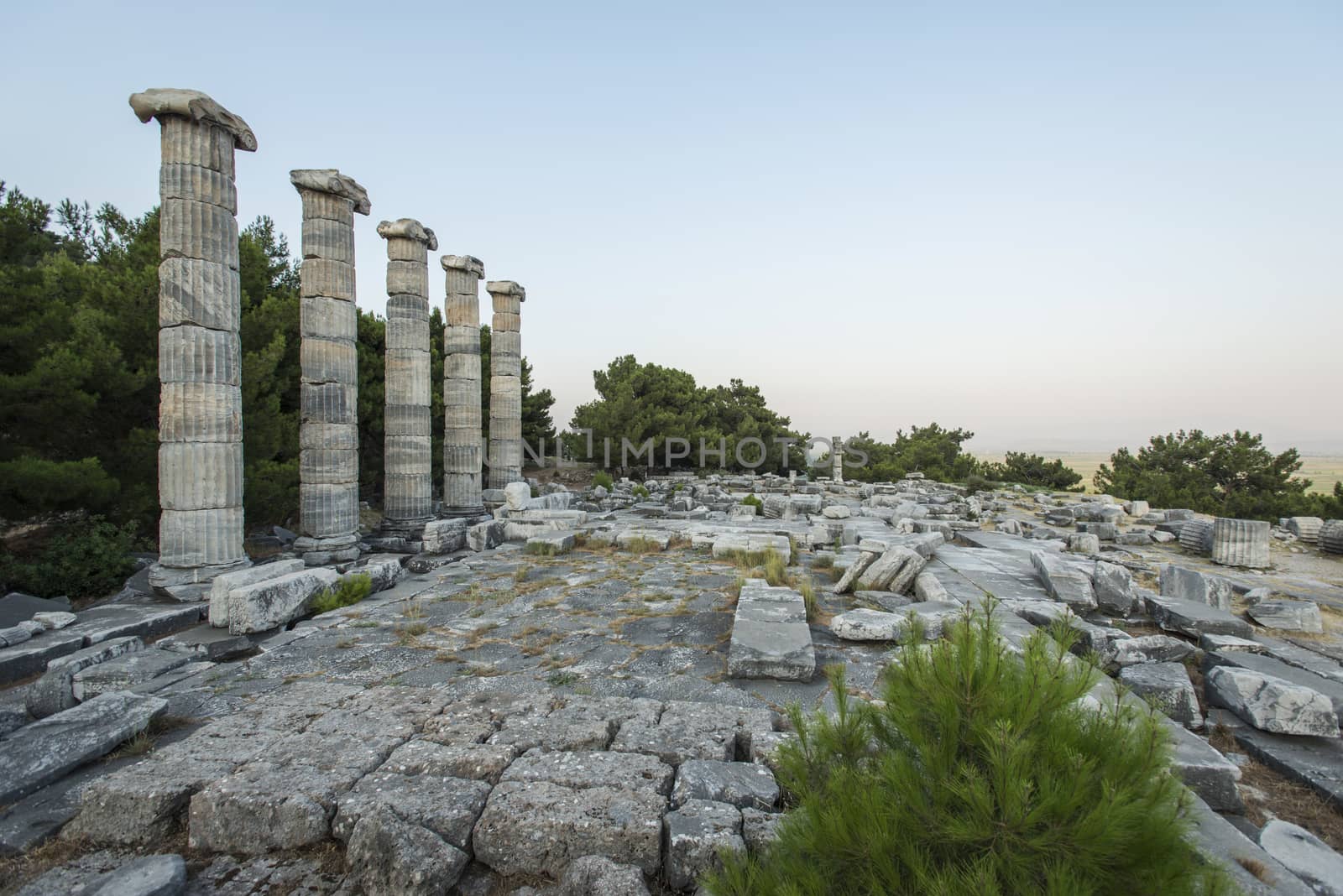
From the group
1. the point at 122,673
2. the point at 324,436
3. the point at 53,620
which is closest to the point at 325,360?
the point at 324,436

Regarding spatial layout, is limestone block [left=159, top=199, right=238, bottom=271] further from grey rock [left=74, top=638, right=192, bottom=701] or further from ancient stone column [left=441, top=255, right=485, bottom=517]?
ancient stone column [left=441, top=255, right=485, bottom=517]

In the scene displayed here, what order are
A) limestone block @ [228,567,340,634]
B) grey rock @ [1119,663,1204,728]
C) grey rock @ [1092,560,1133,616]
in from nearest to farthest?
grey rock @ [1119,663,1204,728] < limestone block @ [228,567,340,634] < grey rock @ [1092,560,1133,616]

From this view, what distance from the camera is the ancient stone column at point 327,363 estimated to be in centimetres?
1062

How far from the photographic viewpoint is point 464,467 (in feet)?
47.2

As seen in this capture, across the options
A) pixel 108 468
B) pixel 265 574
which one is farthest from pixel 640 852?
pixel 108 468

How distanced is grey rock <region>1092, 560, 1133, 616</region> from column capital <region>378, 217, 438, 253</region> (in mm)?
12790

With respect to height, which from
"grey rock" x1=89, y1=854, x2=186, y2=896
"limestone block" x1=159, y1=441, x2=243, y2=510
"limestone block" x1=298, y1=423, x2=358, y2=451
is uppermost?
"limestone block" x1=298, y1=423, x2=358, y2=451

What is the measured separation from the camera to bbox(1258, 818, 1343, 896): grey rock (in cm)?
262

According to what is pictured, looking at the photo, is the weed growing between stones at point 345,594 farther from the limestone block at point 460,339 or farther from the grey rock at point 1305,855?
the limestone block at point 460,339

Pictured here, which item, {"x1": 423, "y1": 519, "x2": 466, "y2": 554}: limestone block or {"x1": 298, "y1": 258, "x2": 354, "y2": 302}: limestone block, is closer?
{"x1": 423, "y1": 519, "x2": 466, "y2": 554}: limestone block

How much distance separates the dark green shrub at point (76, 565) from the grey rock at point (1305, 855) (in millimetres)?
12695

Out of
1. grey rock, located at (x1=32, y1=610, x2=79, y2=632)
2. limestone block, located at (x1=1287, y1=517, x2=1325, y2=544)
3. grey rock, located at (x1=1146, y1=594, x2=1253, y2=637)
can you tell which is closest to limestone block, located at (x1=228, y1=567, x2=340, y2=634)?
grey rock, located at (x1=32, y1=610, x2=79, y2=632)

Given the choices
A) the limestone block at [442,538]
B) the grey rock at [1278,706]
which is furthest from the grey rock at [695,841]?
the limestone block at [442,538]

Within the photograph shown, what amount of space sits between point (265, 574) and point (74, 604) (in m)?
3.75
